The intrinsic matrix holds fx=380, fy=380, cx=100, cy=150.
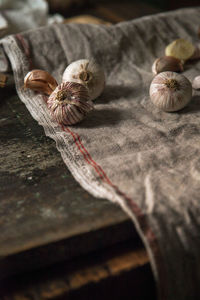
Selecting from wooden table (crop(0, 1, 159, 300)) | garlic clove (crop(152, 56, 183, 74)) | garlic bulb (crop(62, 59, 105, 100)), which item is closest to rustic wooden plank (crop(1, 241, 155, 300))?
wooden table (crop(0, 1, 159, 300))

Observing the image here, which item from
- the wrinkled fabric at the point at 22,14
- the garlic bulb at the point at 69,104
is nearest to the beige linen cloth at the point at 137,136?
the garlic bulb at the point at 69,104

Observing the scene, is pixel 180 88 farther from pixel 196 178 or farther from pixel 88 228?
pixel 88 228

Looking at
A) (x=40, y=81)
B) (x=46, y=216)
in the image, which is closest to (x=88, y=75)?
(x=40, y=81)

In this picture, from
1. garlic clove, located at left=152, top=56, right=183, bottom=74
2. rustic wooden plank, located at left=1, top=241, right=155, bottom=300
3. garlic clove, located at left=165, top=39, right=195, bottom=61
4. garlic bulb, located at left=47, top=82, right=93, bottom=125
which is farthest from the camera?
garlic clove, located at left=165, top=39, right=195, bottom=61

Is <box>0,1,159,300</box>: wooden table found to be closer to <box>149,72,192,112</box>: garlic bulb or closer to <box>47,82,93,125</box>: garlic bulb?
<box>47,82,93,125</box>: garlic bulb

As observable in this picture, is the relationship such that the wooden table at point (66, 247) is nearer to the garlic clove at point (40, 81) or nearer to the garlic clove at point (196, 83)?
the garlic clove at point (40, 81)
